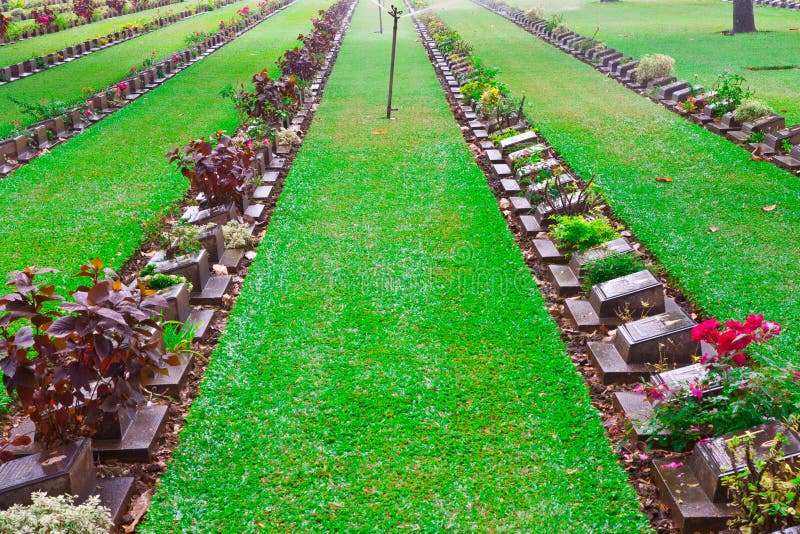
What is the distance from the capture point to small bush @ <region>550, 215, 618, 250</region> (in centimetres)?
521

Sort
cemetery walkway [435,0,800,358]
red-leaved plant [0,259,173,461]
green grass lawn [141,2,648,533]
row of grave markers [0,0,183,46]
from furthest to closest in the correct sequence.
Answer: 1. row of grave markers [0,0,183,46]
2. cemetery walkway [435,0,800,358]
3. green grass lawn [141,2,648,533]
4. red-leaved plant [0,259,173,461]

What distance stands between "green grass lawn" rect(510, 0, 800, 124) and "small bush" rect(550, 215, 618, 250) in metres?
6.02

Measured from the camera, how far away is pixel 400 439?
3477 millimetres

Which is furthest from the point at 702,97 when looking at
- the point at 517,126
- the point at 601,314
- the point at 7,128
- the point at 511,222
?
the point at 7,128

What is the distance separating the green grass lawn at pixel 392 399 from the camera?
3051 millimetres

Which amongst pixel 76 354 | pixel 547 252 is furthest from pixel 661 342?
pixel 76 354

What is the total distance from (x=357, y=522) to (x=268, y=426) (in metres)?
0.86

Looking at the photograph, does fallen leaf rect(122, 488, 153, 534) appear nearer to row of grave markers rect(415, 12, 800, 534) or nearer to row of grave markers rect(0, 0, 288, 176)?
row of grave markers rect(415, 12, 800, 534)

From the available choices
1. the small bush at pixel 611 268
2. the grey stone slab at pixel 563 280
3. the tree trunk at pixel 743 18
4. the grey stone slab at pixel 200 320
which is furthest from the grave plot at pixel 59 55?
the tree trunk at pixel 743 18

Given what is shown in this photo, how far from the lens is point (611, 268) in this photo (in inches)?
188

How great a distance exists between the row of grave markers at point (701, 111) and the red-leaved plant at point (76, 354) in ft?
24.8

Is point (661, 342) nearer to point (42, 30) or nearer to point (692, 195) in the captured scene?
point (692, 195)

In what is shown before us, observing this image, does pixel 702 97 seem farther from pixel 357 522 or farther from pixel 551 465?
pixel 357 522

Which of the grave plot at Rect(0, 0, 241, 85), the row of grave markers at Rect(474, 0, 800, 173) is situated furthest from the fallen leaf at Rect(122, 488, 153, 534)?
the grave plot at Rect(0, 0, 241, 85)
